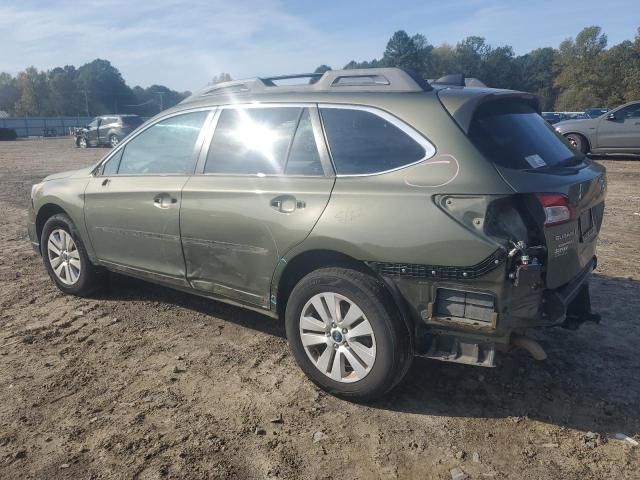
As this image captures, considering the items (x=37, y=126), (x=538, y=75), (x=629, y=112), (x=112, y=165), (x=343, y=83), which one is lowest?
(x=37, y=126)

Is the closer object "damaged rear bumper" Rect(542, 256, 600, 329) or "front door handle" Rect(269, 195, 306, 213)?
"damaged rear bumper" Rect(542, 256, 600, 329)

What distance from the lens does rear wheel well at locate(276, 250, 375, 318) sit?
324 cm

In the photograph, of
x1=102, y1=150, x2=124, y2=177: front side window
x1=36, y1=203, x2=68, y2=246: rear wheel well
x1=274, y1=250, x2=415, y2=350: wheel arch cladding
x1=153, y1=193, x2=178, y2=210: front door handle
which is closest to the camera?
x1=274, y1=250, x2=415, y2=350: wheel arch cladding

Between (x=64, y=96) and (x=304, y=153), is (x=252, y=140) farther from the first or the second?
(x=64, y=96)

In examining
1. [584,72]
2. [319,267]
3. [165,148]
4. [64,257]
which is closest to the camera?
[319,267]

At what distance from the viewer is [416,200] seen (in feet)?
9.72

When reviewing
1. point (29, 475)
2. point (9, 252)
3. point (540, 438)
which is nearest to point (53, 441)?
point (29, 475)

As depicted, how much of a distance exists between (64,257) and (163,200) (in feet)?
5.39

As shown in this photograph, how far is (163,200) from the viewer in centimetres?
415

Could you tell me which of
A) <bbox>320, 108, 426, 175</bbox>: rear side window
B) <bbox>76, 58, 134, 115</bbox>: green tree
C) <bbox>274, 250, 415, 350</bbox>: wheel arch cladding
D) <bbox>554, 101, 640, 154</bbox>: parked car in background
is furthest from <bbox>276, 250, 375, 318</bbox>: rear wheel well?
<bbox>76, 58, 134, 115</bbox>: green tree

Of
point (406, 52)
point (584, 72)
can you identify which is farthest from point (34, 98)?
point (584, 72)

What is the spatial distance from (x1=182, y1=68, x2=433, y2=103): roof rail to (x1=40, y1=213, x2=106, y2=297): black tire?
1.96 metres

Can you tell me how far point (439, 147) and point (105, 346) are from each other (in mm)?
2814

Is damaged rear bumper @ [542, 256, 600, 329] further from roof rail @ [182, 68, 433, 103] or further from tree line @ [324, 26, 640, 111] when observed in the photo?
tree line @ [324, 26, 640, 111]
